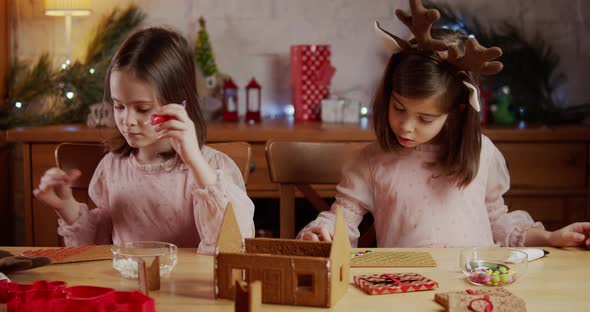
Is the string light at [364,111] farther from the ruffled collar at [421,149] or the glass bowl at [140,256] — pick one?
the glass bowl at [140,256]

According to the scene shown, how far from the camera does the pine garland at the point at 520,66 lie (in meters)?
3.38

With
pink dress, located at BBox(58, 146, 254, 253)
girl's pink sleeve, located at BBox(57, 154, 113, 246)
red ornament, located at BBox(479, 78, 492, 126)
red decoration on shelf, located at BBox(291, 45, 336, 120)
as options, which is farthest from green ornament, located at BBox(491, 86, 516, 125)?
girl's pink sleeve, located at BBox(57, 154, 113, 246)

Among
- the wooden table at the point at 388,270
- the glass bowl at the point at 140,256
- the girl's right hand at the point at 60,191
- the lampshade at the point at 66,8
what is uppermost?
the lampshade at the point at 66,8

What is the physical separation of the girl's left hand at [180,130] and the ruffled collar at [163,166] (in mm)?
274

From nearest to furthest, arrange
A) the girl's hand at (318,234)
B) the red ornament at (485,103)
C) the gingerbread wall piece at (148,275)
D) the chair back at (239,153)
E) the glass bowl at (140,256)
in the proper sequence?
the gingerbread wall piece at (148,275)
the glass bowl at (140,256)
the girl's hand at (318,234)
the chair back at (239,153)
the red ornament at (485,103)

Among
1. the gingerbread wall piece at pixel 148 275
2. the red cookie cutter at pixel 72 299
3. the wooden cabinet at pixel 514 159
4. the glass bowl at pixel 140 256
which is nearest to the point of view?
the red cookie cutter at pixel 72 299

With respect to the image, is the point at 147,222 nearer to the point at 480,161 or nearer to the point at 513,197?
the point at 480,161

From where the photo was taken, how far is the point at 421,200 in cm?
202

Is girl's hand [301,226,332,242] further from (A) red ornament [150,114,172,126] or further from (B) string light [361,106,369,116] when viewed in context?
(B) string light [361,106,369,116]

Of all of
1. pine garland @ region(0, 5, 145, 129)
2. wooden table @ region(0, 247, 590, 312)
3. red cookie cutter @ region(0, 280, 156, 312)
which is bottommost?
wooden table @ region(0, 247, 590, 312)

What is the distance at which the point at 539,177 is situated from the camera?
303cm

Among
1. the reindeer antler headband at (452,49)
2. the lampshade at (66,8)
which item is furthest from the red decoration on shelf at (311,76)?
the reindeer antler headband at (452,49)

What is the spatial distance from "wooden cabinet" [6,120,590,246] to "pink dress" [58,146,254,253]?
3.10 feet

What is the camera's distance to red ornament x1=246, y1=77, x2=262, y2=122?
339 centimetres
